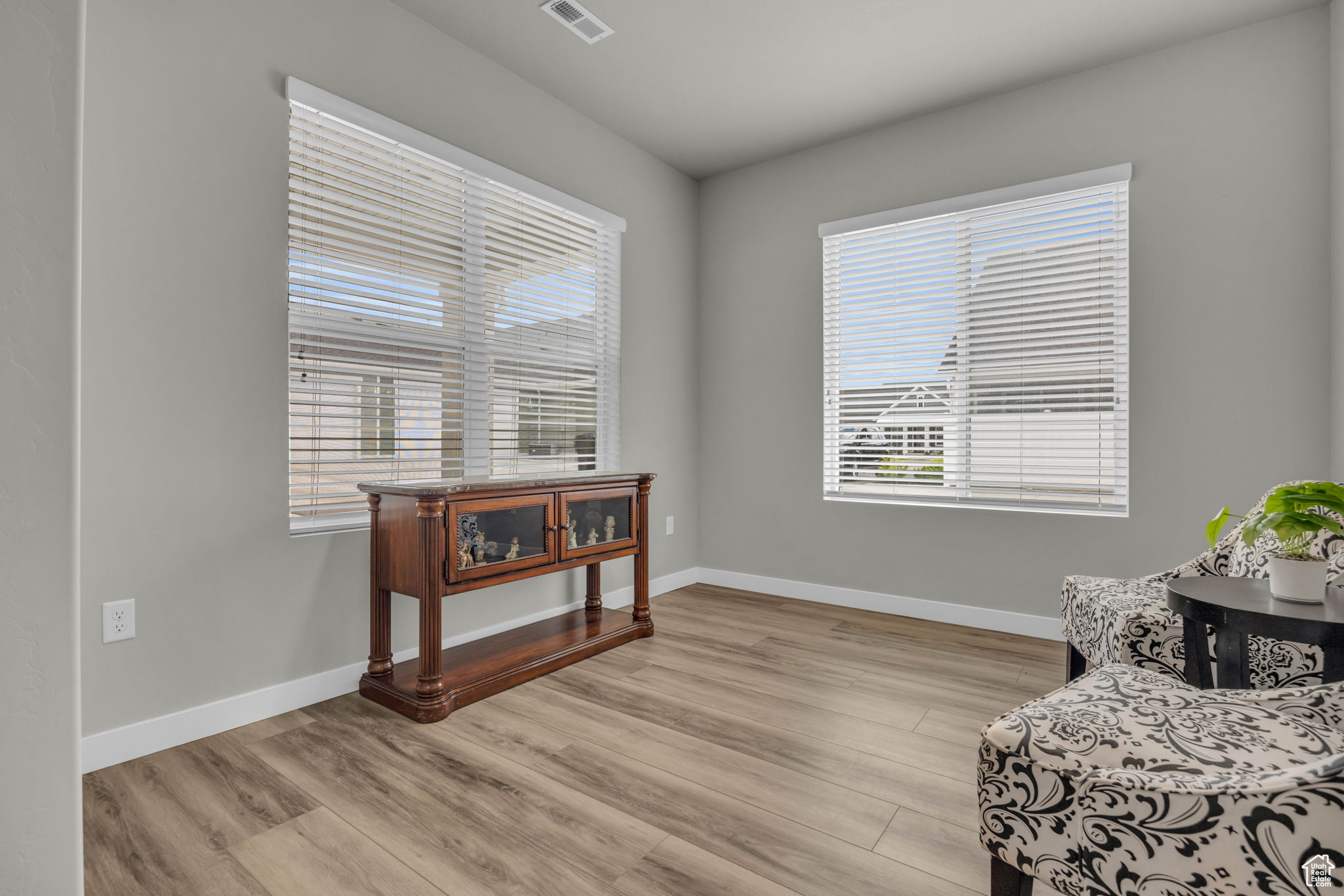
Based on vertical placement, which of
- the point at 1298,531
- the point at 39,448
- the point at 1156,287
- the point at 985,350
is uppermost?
the point at 1156,287

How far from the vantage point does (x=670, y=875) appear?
1374 mm

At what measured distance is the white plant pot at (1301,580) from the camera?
1.46 m

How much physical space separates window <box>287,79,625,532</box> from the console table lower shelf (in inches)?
24.5

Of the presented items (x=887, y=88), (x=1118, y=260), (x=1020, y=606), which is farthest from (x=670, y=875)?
(x=887, y=88)

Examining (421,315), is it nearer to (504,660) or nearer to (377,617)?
(377,617)

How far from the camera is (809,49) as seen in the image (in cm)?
278

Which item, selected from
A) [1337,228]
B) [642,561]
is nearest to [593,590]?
[642,561]

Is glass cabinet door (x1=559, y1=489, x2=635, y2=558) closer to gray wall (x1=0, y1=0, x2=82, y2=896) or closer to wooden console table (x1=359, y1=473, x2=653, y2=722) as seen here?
wooden console table (x1=359, y1=473, x2=653, y2=722)

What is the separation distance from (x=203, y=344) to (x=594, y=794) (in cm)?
180

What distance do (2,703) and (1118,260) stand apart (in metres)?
3.72

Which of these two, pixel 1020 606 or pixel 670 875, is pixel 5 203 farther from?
pixel 1020 606

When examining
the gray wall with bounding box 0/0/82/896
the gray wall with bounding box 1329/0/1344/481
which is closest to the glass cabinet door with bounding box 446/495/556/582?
the gray wall with bounding box 0/0/82/896

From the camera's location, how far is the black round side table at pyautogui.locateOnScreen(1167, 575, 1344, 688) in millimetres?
1336

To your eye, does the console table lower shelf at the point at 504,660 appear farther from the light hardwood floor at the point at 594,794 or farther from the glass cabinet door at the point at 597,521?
the glass cabinet door at the point at 597,521
